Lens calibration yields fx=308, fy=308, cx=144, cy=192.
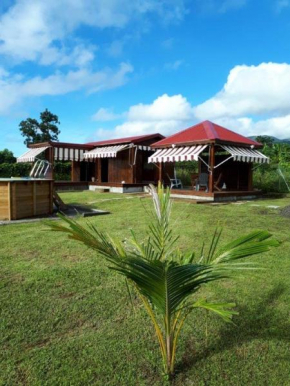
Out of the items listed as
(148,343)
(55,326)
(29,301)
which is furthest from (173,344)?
(29,301)

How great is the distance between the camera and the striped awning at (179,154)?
15.3 m

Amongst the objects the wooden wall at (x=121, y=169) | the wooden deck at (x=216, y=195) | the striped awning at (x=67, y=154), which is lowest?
the wooden deck at (x=216, y=195)

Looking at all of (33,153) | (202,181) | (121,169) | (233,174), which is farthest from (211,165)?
(33,153)

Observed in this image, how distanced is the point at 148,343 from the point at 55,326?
1055mm

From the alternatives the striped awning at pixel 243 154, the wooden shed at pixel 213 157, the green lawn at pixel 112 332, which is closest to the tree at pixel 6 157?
the wooden shed at pixel 213 157

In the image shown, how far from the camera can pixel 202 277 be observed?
199cm

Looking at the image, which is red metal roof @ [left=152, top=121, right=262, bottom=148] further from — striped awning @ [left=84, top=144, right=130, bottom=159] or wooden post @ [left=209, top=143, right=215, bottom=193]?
striped awning @ [left=84, top=144, right=130, bottom=159]

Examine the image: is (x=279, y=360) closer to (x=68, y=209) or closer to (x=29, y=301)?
(x=29, y=301)

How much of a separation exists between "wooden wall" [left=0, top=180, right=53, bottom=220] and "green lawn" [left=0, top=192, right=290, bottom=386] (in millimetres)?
4155

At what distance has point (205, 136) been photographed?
15719mm

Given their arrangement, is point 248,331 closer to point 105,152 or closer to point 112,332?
point 112,332

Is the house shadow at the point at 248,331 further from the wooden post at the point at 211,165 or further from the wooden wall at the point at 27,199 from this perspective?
the wooden post at the point at 211,165

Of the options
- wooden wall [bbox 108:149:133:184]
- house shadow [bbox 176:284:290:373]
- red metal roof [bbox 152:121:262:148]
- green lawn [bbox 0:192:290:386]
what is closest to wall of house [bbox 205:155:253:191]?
red metal roof [bbox 152:121:262:148]

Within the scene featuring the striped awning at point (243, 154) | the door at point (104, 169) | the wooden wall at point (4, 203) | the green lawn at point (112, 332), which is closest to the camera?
the green lawn at point (112, 332)
